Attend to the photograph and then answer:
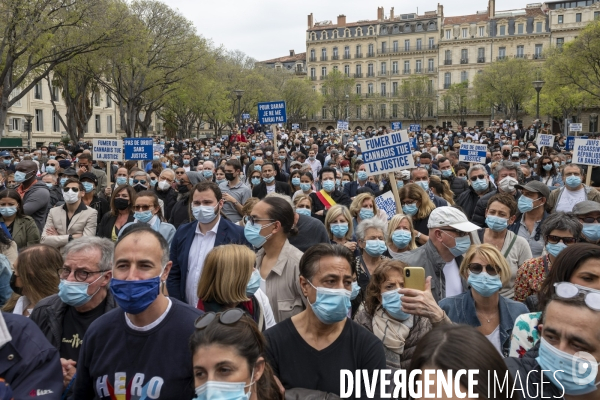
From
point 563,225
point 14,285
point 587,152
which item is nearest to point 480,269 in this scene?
point 563,225

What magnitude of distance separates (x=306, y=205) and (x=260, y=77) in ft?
184

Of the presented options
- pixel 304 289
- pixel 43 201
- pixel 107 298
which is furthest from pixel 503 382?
pixel 43 201

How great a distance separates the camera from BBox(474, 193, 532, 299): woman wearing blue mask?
5.35 metres

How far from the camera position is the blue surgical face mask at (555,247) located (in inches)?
187

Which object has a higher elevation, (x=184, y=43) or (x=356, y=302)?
Result: (x=184, y=43)

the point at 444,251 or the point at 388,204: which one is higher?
the point at 388,204

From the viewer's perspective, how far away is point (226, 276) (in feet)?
12.5

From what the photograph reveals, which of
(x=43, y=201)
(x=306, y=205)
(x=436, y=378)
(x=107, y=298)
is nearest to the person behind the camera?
(x=436, y=378)

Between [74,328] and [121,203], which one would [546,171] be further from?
[74,328]

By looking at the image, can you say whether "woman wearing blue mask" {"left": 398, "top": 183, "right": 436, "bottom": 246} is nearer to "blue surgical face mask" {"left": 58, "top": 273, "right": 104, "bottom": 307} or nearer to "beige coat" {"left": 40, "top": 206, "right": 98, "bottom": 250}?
"beige coat" {"left": 40, "top": 206, "right": 98, "bottom": 250}

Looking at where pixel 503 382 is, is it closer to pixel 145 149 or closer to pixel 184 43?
pixel 145 149

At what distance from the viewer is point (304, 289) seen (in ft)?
11.1

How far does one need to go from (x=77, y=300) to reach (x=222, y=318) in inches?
52.0

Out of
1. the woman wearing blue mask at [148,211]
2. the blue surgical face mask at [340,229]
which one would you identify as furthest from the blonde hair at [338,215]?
the woman wearing blue mask at [148,211]
